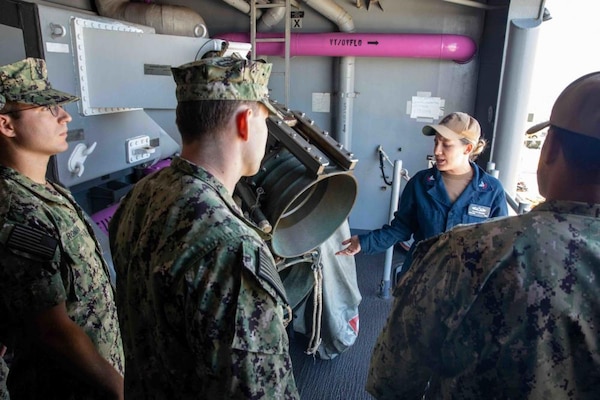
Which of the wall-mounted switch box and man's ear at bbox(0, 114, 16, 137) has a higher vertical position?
man's ear at bbox(0, 114, 16, 137)

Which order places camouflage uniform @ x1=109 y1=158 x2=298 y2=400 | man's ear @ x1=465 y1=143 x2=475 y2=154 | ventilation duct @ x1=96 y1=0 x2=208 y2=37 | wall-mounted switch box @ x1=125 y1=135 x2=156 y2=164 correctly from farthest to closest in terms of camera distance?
ventilation duct @ x1=96 y1=0 x2=208 y2=37, wall-mounted switch box @ x1=125 y1=135 x2=156 y2=164, man's ear @ x1=465 y1=143 x2=475 y2=154, camouflage uniform @ x1=109 y1=158 x2=298 y2=400

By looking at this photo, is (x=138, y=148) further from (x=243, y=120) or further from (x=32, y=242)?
(x=243, y=120)

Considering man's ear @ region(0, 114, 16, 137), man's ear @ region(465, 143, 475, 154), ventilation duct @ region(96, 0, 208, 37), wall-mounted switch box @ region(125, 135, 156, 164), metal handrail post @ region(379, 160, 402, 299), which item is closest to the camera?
man's ear @ region(0, 114, 16, 137)

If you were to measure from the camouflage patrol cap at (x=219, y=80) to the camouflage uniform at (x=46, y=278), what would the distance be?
63cm

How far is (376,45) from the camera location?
398cm

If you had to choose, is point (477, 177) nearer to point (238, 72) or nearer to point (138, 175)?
point (238, 72)

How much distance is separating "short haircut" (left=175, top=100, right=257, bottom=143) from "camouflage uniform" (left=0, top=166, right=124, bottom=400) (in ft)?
1.97

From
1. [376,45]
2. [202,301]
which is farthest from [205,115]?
[376,45]

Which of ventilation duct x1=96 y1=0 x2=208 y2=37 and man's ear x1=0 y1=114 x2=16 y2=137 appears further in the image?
ventilation duct x1=96 y1=0 x2=208 y2=37

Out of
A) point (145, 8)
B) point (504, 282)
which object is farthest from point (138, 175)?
point (504, 282)

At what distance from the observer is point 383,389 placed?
44.6 inches

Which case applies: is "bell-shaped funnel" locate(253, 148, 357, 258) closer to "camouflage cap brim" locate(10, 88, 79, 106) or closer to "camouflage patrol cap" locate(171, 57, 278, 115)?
"camouflage patrol cap" locate(171, 57, 278, 115)

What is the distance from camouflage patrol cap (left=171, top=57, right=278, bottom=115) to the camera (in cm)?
89

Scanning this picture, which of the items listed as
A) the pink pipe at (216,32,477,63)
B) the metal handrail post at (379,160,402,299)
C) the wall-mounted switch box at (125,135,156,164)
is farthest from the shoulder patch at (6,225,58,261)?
the pink pipe at (216,32,477,63)
